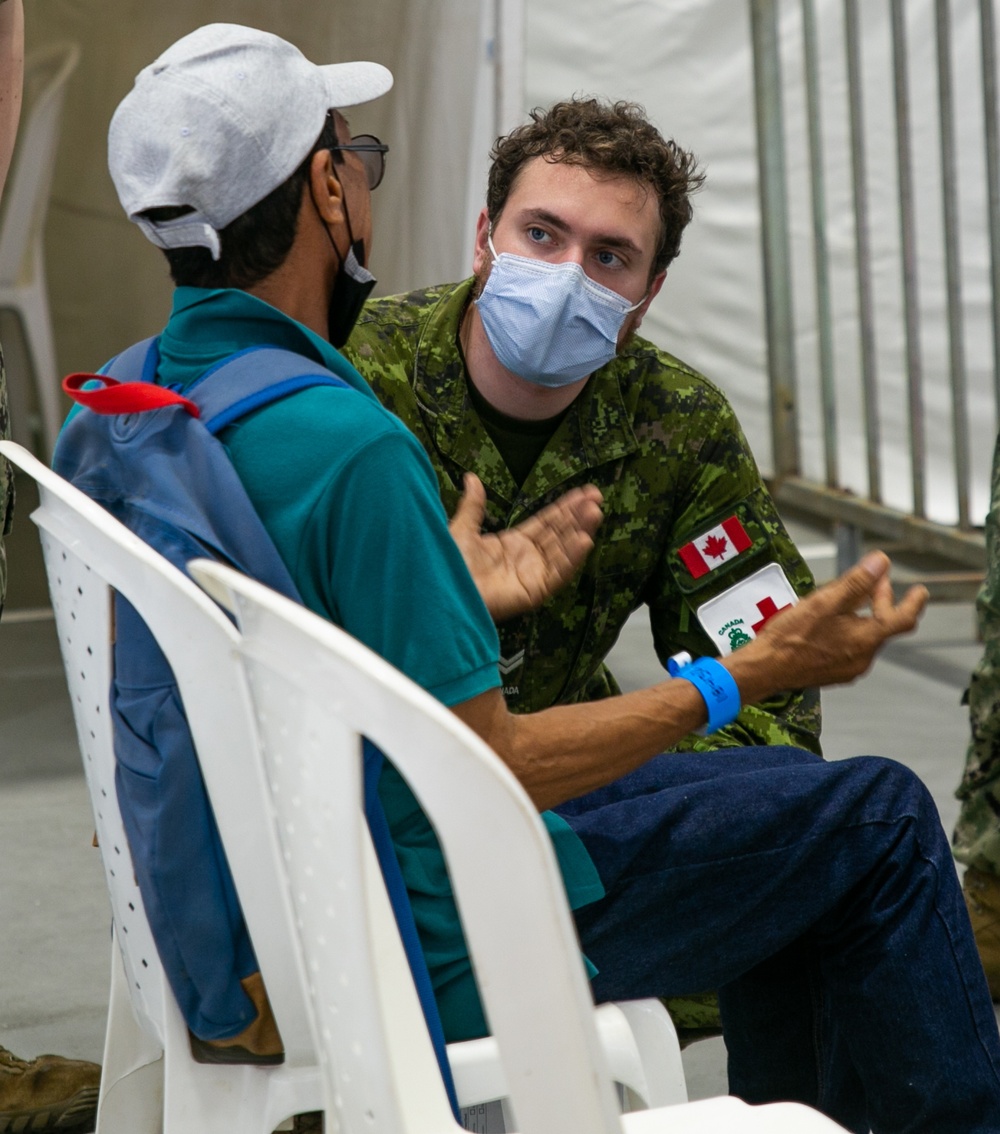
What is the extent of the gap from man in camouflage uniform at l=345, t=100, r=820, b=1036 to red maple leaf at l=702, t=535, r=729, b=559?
0.01 metres

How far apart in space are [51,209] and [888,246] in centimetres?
274

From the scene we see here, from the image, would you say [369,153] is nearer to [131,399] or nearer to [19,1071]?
[131,399]

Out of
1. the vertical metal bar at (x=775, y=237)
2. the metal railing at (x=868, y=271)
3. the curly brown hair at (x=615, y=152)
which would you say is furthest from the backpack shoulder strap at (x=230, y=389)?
the vertical metal bar at (x=775, y=237)

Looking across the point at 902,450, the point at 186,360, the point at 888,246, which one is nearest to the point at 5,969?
the point at 186,360

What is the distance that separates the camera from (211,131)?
1.15m

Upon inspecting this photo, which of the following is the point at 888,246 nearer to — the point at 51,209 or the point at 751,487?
the point at 51,209

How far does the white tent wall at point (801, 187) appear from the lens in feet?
16.3

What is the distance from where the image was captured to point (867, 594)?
4.15ft

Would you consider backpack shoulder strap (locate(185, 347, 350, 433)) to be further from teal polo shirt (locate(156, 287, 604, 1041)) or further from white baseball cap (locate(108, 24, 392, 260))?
white baseball cap (locate(108, 24, 392, 260))

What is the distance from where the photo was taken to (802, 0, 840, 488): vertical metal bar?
4383 mm

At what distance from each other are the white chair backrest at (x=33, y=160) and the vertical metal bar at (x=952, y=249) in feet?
7.53

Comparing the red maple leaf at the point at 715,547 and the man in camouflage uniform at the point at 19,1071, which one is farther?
the red maple leaf at the point at 715,547

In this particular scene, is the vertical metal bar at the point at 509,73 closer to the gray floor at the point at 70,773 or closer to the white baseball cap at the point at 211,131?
the gray floor at the point at 70,773

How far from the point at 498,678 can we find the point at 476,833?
1.07ft
